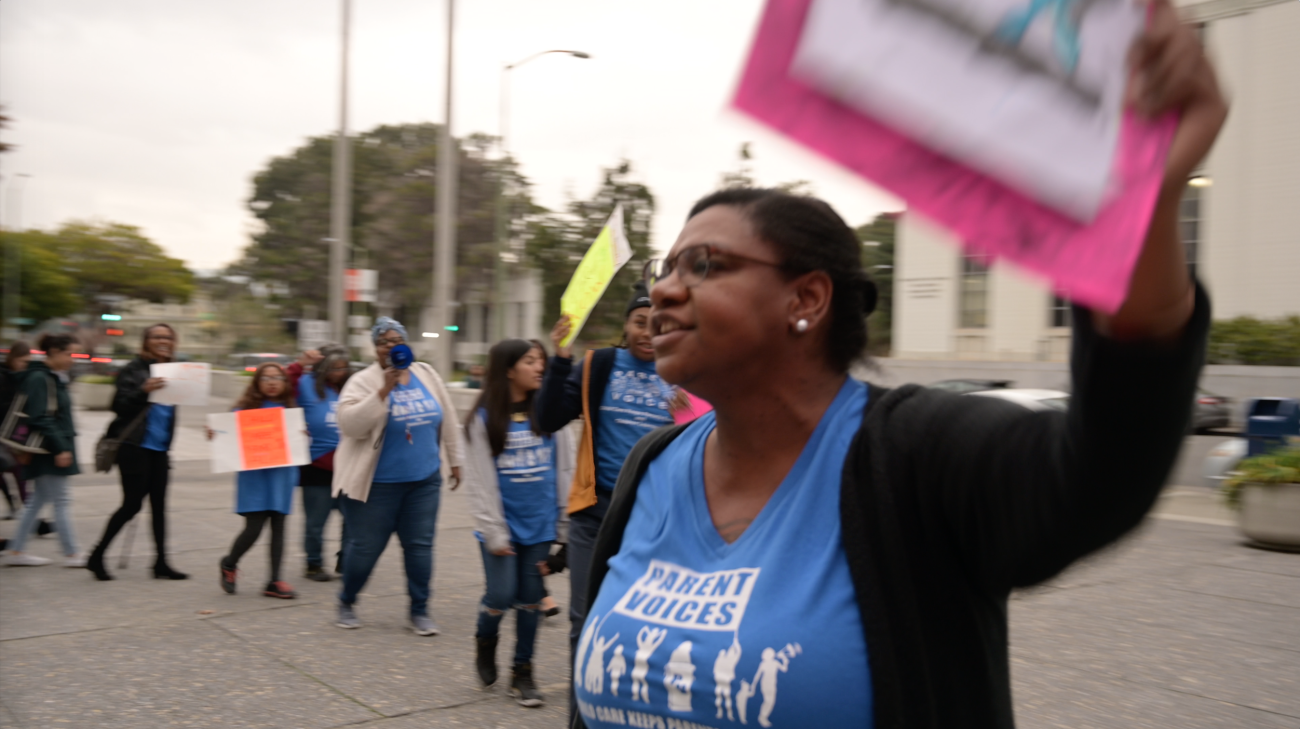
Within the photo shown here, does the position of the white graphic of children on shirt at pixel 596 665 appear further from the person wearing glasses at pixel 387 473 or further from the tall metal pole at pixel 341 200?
the tall metal pole at pixel 341 200

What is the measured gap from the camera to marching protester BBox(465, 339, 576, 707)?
5.56 meters

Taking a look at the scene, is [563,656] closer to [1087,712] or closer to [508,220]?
[1087,712]

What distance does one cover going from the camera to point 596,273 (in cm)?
535

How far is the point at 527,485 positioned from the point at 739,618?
4.19m

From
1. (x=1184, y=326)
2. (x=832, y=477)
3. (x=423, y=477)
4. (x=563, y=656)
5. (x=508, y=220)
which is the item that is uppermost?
(x=508, y=220)

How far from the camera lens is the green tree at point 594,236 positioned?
31.3m

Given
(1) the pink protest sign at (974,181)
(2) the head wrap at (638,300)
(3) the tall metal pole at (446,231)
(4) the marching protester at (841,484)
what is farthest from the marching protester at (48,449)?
(3) the tall metal pole at (446,231)

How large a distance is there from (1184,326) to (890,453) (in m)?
0.50

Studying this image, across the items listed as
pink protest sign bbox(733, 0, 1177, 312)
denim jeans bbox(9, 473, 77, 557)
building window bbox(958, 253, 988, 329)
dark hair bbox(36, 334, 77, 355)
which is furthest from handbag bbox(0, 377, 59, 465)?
building window bbox(958, 253, 988, 329)

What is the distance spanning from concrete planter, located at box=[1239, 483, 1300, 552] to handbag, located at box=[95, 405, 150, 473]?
10.0 m

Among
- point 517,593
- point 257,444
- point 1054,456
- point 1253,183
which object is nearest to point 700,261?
point 1054,456

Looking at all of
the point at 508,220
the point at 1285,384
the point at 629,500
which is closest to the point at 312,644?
the point at 629,500

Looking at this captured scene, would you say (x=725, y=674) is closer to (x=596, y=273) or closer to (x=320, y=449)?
(x=596, y=273)

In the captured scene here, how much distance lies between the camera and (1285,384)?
66.7ft
